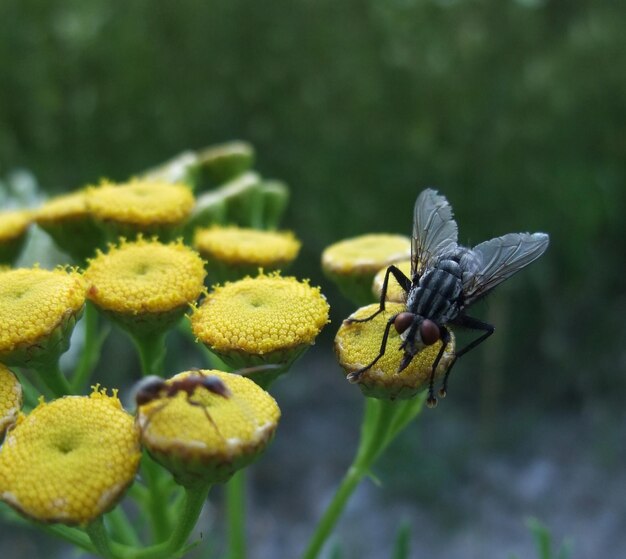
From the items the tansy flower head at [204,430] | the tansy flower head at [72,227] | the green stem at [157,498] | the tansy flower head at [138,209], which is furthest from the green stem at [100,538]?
the tansy flower head at [72,227]

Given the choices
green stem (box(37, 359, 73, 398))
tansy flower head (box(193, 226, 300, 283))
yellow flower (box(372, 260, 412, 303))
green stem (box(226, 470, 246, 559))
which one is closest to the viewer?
green stem (box(37, 359, 73, 398))

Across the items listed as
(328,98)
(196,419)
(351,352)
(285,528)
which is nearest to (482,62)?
(328,98)

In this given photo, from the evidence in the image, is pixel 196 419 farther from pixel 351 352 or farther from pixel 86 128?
pixel 86 128

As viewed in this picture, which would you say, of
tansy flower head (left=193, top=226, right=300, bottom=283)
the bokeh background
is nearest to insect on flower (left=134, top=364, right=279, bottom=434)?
tansy flower head (left=193, top=226, right=300, bottom=283)

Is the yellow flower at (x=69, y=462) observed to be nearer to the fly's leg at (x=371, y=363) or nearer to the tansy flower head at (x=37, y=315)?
the tansy flower head at (x=37, y=315)

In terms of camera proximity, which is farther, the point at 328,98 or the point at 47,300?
the point at 328,98

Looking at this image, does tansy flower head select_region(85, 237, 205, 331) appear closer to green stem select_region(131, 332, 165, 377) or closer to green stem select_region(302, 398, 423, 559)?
green stem select_region(131, 332, 165, 377)
